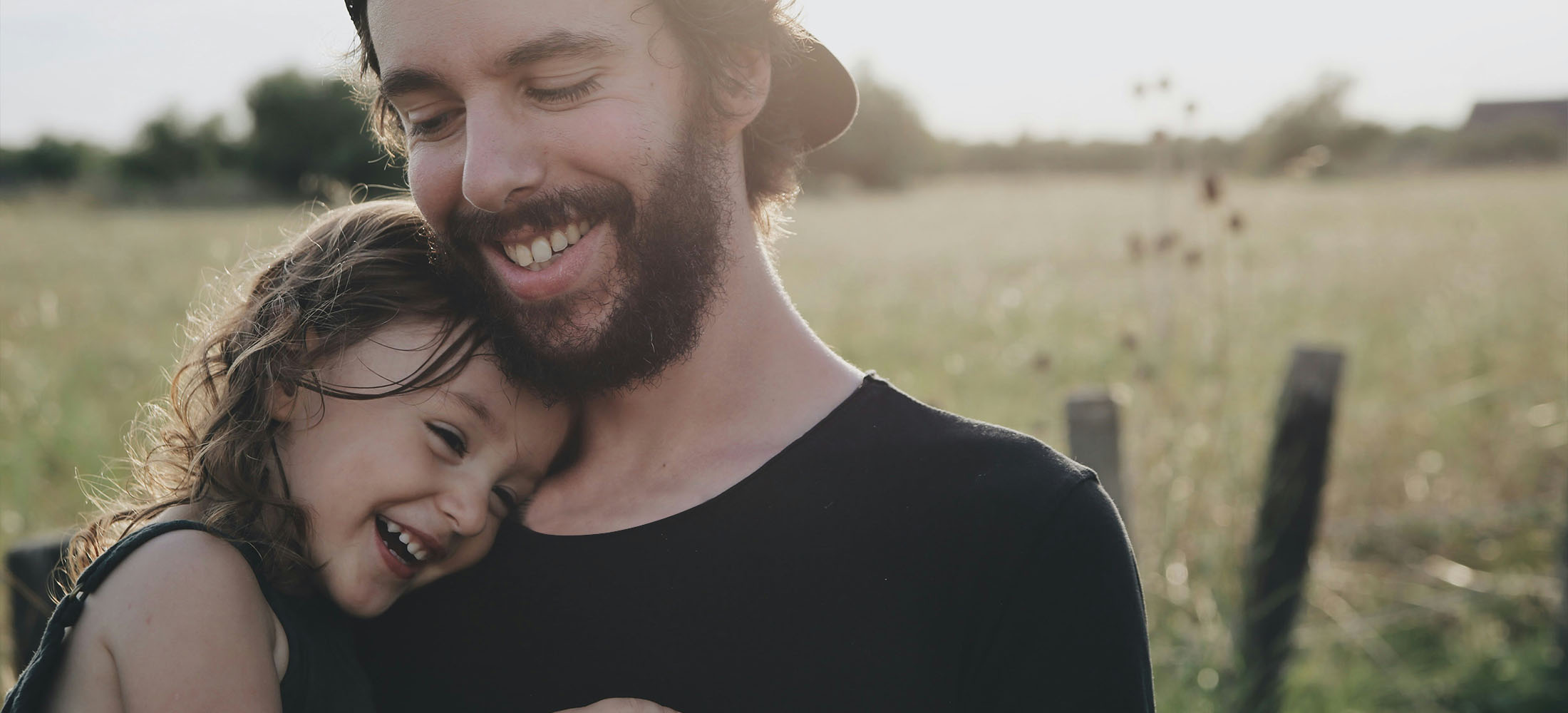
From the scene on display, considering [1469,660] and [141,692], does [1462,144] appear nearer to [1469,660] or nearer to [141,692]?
[1469,660]

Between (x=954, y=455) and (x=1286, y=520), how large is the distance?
220cm

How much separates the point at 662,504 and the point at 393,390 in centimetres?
48

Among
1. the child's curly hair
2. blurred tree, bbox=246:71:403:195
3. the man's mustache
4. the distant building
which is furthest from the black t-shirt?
blurred tree, bbox=246:71:403:195

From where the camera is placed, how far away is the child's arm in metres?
1.31

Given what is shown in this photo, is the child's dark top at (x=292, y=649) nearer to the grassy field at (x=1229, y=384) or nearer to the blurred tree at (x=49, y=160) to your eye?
the grassy field at (x=1229, y=384)

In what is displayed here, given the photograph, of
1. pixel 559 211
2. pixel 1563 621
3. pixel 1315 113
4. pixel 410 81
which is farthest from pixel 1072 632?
pixel 1315 113

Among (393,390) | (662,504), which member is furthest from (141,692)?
(662,504)

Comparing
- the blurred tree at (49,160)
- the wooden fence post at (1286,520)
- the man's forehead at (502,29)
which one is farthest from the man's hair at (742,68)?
the blurred tree at (49,160)

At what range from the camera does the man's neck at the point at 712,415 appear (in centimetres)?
155

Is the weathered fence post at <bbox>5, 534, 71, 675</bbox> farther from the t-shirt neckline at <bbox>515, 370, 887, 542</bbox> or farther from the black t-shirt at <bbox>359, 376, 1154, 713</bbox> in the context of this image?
the t-shirt neckline at <bbox>515, 370, 887, 542</bbox>

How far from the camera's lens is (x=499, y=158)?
1475mm

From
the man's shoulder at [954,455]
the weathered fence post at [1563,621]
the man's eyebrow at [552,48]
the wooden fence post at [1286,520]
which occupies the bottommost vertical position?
the weathered fence post at [1563,621]

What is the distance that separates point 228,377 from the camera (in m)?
1.72

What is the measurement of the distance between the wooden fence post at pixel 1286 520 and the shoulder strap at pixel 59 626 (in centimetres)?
292
